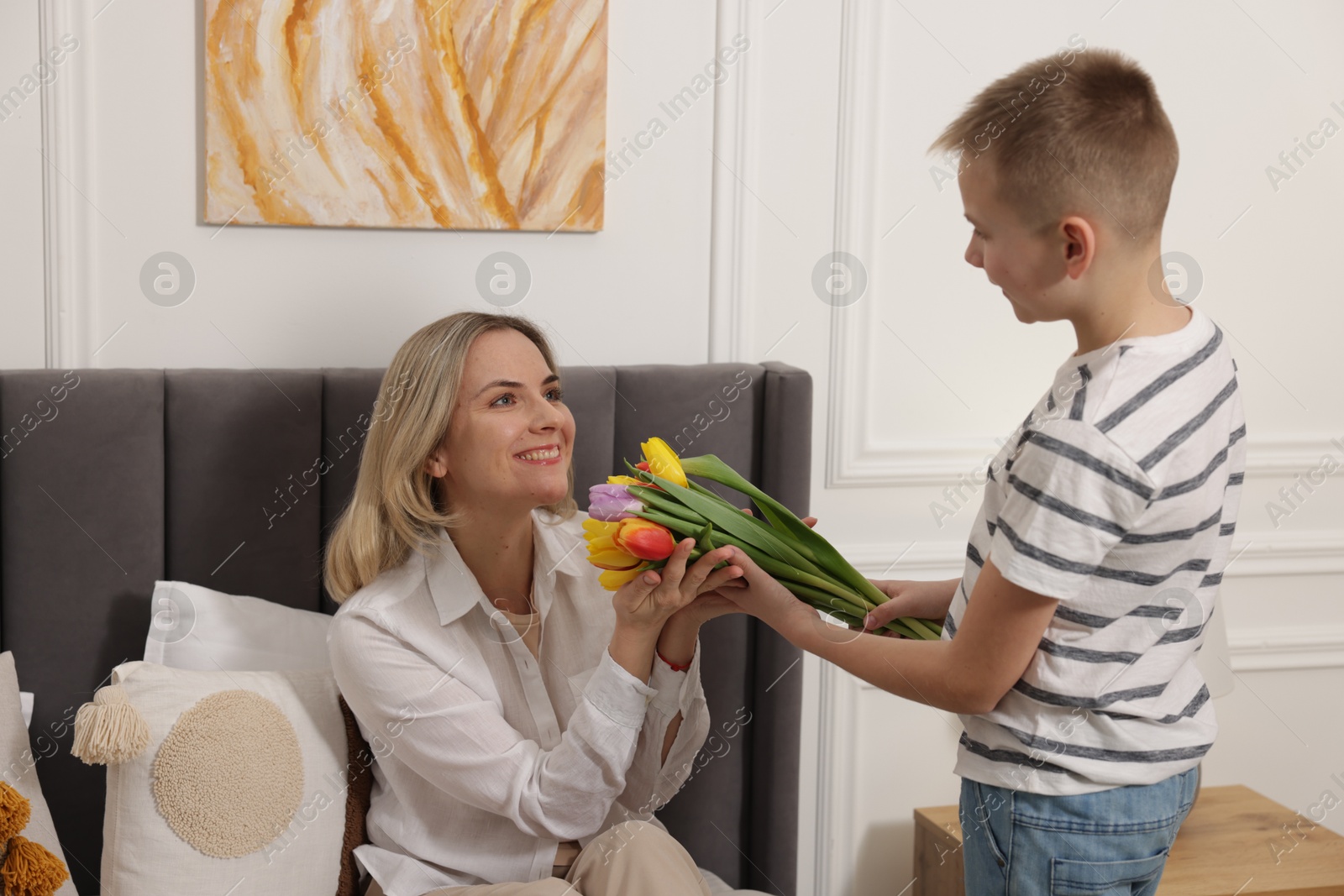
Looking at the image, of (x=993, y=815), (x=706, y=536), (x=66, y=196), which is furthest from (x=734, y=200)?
(x=993, y=815)

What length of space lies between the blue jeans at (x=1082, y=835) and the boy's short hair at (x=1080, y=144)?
1.87 feet

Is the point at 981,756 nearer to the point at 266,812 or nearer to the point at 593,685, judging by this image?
the point at 593,685

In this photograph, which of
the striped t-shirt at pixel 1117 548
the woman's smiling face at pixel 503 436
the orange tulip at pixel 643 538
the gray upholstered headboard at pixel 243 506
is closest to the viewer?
the striped t-shirt at pixel 1117 548

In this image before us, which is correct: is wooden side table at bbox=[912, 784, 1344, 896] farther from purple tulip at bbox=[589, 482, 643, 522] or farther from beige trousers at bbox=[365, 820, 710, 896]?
purple tulip at bbox=[589, 482, 643, 522]

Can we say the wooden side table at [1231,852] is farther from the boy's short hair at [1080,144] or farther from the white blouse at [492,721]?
the boy's short hair at [1080,144]

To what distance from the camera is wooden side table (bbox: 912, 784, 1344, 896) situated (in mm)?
1837

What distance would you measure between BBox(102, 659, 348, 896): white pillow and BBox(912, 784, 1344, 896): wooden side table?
110 centimetres

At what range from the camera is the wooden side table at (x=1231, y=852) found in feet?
6.03

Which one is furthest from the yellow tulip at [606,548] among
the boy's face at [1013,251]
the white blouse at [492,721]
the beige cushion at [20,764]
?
the beige cushion at [20,764]

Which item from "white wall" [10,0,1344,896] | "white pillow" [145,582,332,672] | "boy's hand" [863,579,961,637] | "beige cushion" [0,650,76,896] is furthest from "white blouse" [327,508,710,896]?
"white wall" [10,0,1344,896]

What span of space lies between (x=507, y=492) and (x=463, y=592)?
0.16 m

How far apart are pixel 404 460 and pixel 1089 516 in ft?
3.22

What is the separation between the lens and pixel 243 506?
5.81 feet

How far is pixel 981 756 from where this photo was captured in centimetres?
116
